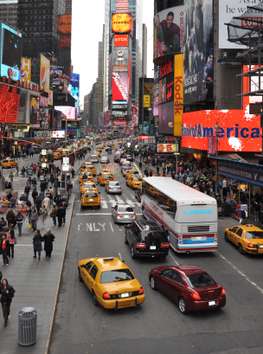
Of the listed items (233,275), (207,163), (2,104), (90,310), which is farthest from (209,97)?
(90,310)

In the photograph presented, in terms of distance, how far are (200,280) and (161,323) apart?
74.0 inches

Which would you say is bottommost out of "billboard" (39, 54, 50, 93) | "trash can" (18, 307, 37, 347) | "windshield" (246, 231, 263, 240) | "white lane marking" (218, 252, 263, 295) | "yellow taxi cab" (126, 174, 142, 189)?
"white lane marking" (218, 252, 263, 295)

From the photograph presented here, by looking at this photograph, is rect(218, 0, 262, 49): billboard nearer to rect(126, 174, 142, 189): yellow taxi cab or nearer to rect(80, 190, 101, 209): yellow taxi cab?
rect(126, 174, 142, 189): yellow taxi cab

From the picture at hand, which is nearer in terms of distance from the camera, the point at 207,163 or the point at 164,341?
the point at 164,341

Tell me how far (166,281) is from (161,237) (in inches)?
211

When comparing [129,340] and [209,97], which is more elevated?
[209,97]

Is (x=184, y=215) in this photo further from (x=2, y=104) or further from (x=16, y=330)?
(x=2, y=104)

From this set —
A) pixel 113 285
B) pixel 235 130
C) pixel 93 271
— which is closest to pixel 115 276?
pixel 113 285

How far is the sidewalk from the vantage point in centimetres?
1180

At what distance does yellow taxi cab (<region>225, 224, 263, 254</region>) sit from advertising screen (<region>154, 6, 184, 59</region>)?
84.0 meters

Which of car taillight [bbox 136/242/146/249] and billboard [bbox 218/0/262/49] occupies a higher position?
billboard [bbox 218/0/262/49]

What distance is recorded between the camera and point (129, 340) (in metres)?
12.3

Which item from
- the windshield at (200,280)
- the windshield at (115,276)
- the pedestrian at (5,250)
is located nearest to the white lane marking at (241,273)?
the windshield at (200,280)

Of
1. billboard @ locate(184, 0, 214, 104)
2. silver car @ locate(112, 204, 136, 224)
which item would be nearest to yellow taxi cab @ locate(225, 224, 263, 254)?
silver car @ locate(112, 204, 136, 224)
